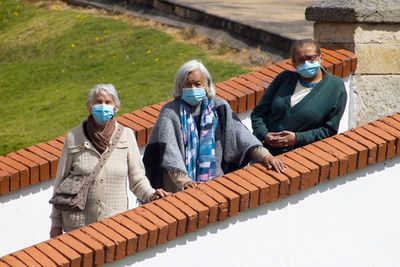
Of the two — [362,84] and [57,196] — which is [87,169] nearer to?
[57,196]

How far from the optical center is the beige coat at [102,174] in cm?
567

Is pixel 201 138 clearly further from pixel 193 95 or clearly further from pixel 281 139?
pixel 281 139

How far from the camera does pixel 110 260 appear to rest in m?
5.34

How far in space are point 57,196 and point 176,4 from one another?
11016 millimetres

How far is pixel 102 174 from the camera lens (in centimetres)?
567

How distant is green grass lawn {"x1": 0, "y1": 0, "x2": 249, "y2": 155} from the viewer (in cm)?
1220

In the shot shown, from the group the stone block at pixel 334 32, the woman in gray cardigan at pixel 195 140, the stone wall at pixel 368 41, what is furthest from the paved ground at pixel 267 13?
the woman in gray cardigan at pixel 195 140

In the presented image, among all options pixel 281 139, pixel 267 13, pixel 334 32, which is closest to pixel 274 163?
pixel 281 139

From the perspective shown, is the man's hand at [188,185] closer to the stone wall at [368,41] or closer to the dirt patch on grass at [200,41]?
the stone wall at [368,41]

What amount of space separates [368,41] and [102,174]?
3.66 m

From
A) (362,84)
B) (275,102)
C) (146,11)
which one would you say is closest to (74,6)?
(146,11)

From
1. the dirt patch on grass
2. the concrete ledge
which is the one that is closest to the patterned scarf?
the concrete ledge

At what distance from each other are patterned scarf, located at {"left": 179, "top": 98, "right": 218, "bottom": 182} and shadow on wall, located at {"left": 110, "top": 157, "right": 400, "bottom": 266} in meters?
0.46

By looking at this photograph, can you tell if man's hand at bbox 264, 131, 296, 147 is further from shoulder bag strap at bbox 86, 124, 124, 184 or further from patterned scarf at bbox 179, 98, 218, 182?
shoulder bag strap at bbox 86, 124, 124, 184
